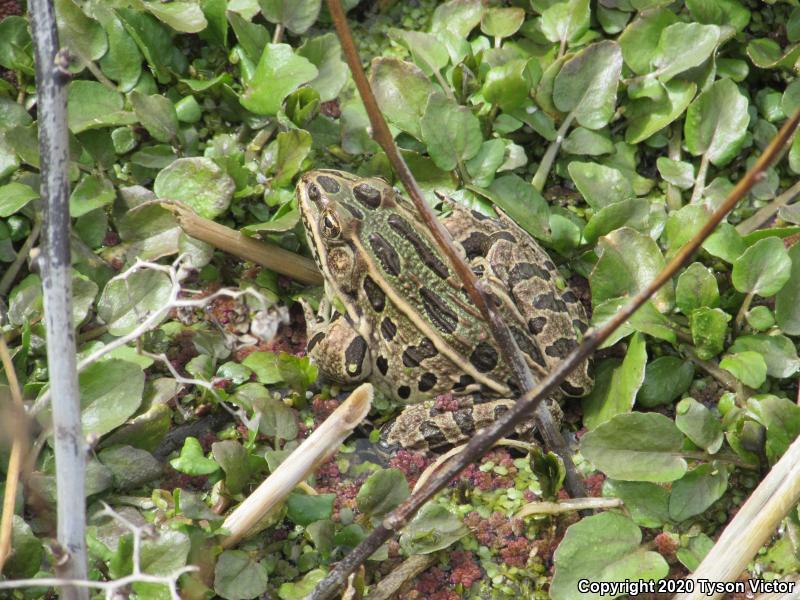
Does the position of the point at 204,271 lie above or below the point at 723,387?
above

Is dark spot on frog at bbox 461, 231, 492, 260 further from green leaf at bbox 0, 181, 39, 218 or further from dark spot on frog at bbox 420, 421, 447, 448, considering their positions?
green leaf at bbox 0, 181, 39, 218

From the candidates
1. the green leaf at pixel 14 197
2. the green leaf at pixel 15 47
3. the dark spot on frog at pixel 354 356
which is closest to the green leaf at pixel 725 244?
the dark spot on frog at pixel 354 356

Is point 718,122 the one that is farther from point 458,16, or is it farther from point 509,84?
point 458,16

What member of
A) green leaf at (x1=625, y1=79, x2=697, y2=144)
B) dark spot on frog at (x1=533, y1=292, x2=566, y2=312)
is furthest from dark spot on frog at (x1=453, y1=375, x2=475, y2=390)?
green leaf at (x1=625, y1=79, x2=697, y2=144)

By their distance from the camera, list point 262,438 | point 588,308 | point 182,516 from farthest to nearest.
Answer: point 588,308 → point 262,438 → point 182,516

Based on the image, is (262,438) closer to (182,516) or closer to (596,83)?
(182,516)

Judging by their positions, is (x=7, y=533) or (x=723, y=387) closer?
(x=7, y=533)

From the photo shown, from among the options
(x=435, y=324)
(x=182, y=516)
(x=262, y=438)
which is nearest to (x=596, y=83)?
(x=435, y=324)
